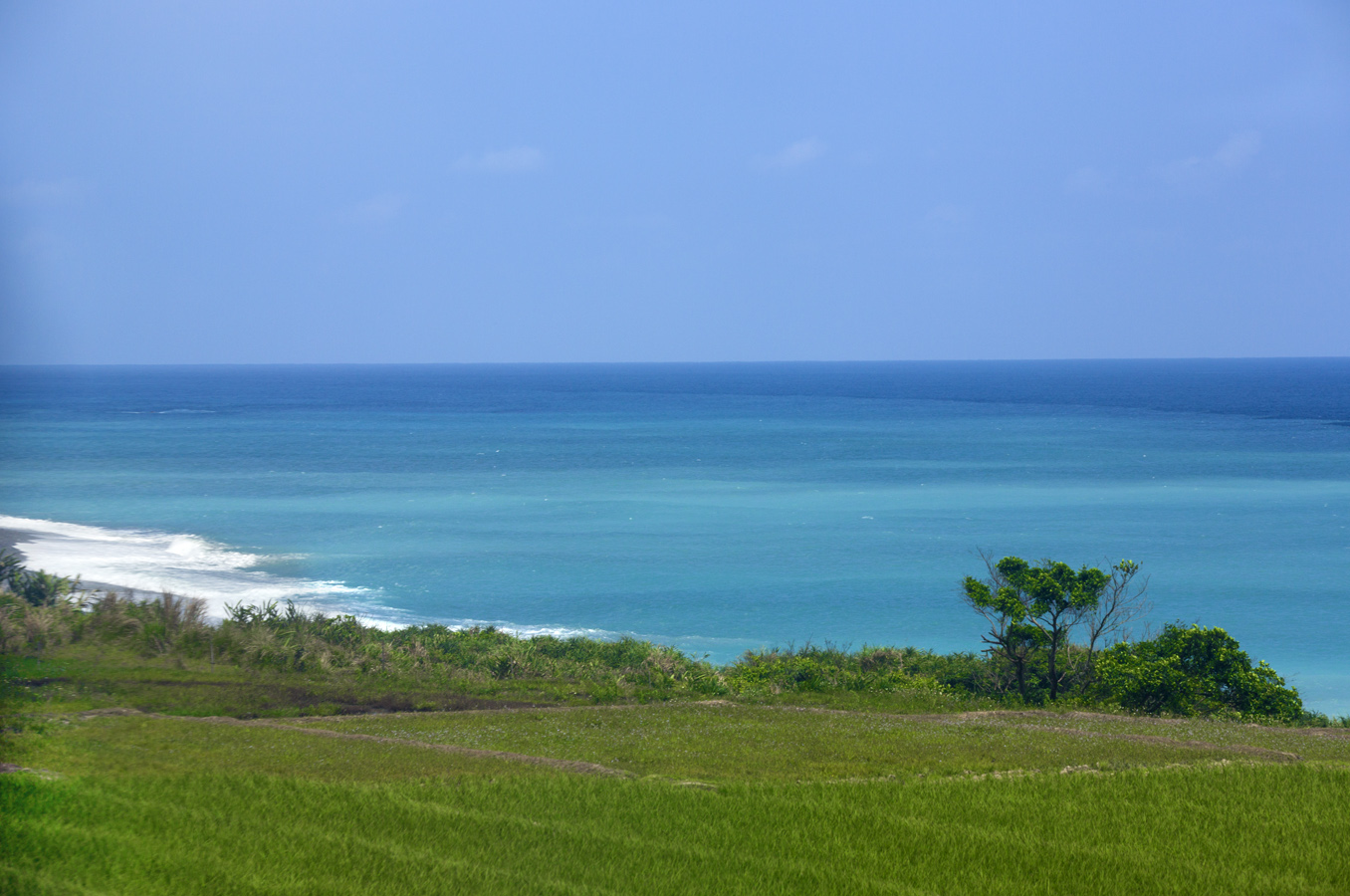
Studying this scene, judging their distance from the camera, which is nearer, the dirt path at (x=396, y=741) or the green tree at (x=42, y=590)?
the dirt path at (x=396, y=741)

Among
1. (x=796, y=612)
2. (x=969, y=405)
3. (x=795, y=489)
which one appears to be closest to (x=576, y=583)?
(x=796, y=612)

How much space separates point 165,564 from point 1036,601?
40.3 metres

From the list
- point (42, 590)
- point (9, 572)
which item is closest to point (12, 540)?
point (9, 572)

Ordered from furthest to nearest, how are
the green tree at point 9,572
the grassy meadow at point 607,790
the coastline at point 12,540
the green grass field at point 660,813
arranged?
the coastline at point 12,540
the green tree at point 9,572
the grassy meadow at point 607,790
the green grass field at point 660,813

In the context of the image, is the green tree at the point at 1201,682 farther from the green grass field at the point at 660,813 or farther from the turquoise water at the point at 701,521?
the turquoise water at the point at 701,521

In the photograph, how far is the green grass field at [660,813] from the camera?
10.2 metres

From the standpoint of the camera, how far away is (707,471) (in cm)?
8656

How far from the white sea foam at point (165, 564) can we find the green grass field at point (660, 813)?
2680 cm

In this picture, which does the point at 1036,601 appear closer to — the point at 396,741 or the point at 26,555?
the point at 396,741

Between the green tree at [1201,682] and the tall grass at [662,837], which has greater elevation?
the tall grass at [662,837]

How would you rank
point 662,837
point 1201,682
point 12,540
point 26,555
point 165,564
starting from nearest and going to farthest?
point 662,837, point 1201,682, point 26,555, point 165,564, point 12,540

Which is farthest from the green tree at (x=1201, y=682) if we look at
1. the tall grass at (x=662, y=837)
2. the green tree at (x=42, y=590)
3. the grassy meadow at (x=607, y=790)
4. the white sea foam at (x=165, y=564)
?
the white sea foam at (x=165, y=564)

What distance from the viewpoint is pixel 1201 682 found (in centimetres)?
2486

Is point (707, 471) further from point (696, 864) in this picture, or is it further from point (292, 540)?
point (696, 864)
